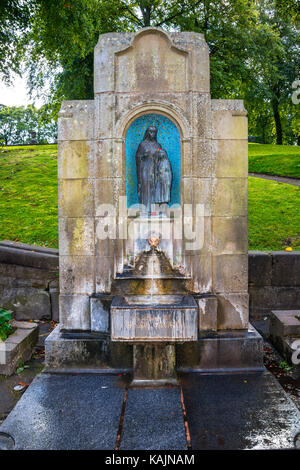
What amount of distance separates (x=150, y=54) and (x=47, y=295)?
4.88 m

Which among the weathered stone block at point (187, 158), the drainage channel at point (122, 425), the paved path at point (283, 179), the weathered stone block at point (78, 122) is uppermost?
the paved path at point (283, 179)

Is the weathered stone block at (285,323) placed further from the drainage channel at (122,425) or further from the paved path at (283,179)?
the paved path at (283,179)

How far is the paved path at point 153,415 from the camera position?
355 centimetres

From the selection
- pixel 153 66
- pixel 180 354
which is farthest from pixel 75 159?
pixel 180 354

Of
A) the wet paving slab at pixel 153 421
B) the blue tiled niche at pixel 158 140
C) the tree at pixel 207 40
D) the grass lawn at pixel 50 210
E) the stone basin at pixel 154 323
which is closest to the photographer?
the wet paving slab at pixel 153 421

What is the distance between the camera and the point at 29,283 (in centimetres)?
737

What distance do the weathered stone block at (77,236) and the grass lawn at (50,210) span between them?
361 cm

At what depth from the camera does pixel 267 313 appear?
743 cm

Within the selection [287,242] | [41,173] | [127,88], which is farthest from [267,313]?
[41,173]

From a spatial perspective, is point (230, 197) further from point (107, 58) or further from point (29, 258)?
point (29, 258)

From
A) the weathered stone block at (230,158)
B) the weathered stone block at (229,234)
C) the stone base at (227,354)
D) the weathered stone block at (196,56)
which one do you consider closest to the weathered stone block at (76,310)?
the stone base at (227,354)

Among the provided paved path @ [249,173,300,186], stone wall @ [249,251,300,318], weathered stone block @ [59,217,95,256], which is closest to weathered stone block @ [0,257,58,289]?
weathered stone block @ [59,217,95,256]

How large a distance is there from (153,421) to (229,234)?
273 centimetres

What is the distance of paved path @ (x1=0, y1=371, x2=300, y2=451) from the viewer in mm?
3553
